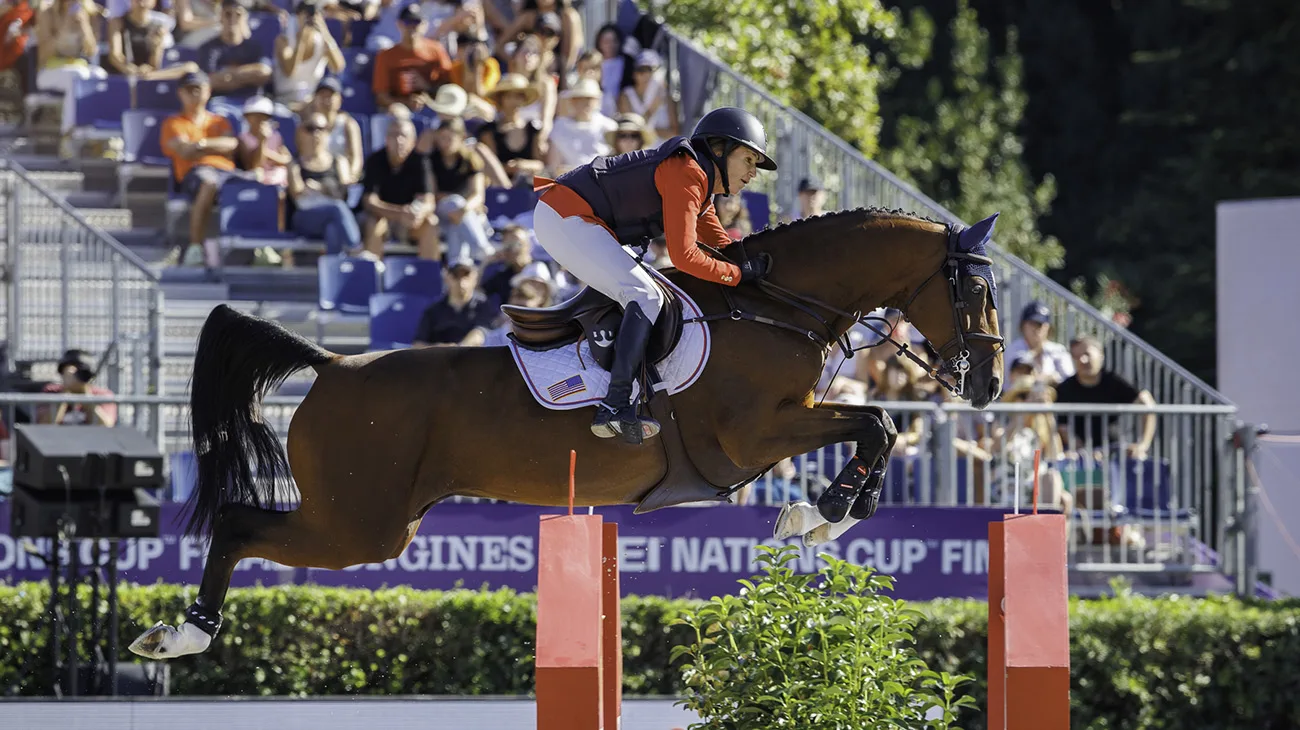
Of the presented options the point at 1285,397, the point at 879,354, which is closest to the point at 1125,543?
the point at 879,354

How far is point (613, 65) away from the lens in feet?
48.6

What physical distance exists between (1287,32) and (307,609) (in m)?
17.5

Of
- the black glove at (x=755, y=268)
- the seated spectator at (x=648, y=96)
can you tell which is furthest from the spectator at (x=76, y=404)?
the seated spectator at (x=648, y=96)

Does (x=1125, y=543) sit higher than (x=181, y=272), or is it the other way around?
(x=181, y=272)

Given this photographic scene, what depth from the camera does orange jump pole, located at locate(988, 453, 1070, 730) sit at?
18.5ft

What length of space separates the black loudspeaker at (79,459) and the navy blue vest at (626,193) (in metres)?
3.36

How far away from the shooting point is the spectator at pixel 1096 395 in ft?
35.4

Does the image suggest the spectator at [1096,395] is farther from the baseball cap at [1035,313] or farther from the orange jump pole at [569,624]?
the orange jump pole at [569,624]

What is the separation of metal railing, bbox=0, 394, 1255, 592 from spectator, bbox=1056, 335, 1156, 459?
0.12 feet

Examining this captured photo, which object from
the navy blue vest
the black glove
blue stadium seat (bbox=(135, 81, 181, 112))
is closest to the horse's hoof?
the black glove

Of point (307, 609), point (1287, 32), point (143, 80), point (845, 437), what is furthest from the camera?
point (1287, 32)

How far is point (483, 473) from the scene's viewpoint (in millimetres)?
6848

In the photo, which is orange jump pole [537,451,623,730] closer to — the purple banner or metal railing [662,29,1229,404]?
the purple banner

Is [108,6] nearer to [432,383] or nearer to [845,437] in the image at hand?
[432,383]
